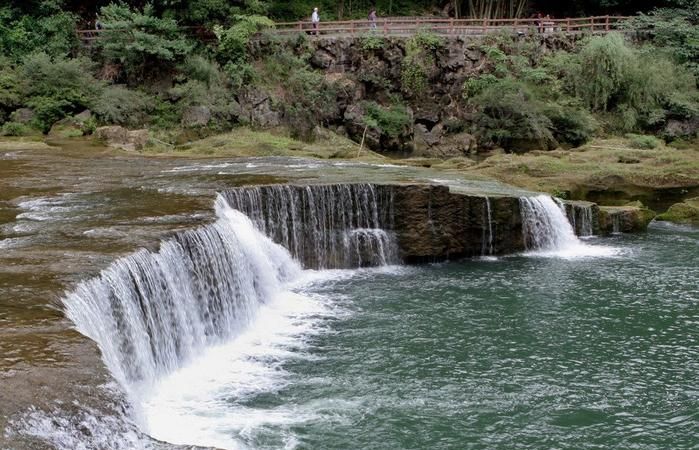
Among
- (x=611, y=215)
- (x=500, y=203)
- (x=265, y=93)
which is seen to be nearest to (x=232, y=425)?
(x=500, y=203)

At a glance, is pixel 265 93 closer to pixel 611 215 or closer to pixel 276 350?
pixel 611 215

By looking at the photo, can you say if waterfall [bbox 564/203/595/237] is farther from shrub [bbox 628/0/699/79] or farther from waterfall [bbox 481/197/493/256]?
shrub [bbox 628/0/699/79]

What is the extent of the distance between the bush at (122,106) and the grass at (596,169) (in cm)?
1518

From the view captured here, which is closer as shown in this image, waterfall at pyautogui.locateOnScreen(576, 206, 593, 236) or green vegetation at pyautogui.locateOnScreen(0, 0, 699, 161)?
waterfall at pyautogui.locateOnScreen(576, 206, 593, 236)

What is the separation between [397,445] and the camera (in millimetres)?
10477

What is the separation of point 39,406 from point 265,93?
3014cm

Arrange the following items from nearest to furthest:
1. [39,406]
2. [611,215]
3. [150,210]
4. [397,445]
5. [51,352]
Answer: [39,406], [51,352], [397,445], [150,210], [611,215]

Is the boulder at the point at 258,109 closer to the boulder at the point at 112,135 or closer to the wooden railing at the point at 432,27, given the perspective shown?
the wooden railing at the point at 432,27

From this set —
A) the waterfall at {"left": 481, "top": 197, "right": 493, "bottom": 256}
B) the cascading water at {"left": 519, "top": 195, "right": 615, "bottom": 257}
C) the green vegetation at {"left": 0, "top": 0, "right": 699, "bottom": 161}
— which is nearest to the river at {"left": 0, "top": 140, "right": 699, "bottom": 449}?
the waterfall at {"left": 481, "top": 197, "right": 493, "bottom": 256}

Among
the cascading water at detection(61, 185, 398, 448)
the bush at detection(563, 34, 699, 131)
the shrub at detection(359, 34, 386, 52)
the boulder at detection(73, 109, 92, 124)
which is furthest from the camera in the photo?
the shrub at detection(359, 34, 386, 52)

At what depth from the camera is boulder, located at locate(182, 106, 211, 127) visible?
113 feet

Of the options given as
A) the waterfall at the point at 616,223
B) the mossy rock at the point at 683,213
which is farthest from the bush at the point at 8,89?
the mossy rock at the point at 683,213

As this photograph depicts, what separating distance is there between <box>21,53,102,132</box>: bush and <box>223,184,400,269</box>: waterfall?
652 inches

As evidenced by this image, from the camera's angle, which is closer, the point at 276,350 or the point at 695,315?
the point at 276,350
